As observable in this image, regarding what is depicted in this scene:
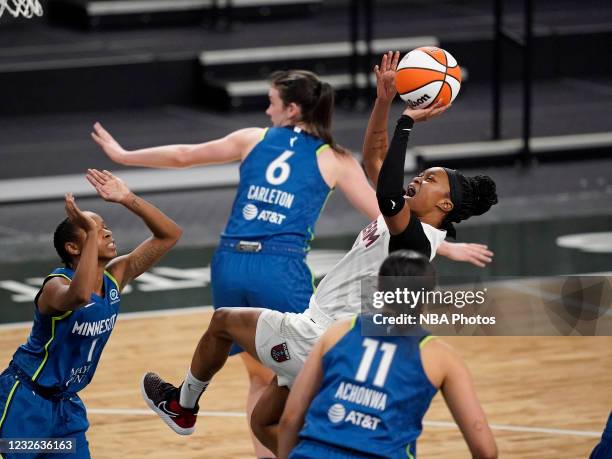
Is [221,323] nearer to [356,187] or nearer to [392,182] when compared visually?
[392,182]

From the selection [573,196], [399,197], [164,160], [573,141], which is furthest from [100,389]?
[573,141]

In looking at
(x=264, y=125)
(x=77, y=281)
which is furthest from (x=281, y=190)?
(x=264, y=125)

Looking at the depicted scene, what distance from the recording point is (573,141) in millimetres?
14930

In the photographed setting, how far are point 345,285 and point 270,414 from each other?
76 cm

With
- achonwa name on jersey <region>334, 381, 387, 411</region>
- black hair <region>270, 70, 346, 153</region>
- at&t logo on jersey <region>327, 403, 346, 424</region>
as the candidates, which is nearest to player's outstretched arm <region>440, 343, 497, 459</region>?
achonwa name on jersey <region>334, 381, 387, 411</region>

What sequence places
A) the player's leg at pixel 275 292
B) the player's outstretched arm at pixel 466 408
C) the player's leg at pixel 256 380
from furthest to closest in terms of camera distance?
the player's leg at pixel 256 380, the player's leg at pixel 275 292, the player's outstretched arm at pixel 466 408

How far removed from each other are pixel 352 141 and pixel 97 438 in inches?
288

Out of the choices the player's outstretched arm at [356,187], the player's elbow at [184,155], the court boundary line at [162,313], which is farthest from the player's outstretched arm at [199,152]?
the court boundary line at [162,313]

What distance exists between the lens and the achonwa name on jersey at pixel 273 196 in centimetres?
720

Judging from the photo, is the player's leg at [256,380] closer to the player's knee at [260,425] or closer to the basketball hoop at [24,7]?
the player's knee at [260,425]

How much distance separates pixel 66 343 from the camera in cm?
608

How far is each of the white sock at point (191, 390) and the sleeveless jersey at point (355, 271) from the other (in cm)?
64

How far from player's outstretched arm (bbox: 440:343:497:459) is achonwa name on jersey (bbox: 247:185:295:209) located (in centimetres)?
240

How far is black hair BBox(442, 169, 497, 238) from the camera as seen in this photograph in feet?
19.8
